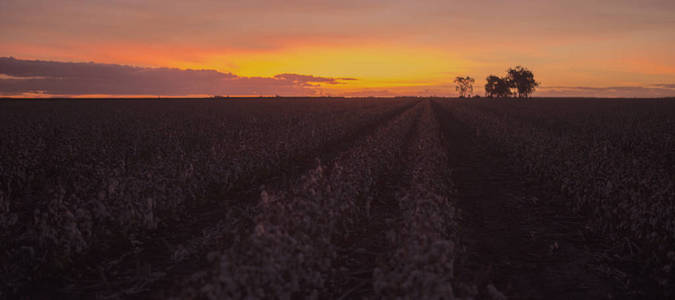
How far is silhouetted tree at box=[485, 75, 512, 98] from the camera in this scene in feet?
472

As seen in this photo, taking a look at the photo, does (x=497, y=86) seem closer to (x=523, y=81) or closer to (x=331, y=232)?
(x=523, y=81)

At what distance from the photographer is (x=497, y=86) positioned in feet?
486

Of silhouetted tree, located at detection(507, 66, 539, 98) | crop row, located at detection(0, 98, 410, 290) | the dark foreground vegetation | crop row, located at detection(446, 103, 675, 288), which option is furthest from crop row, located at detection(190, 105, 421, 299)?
silhouetted tree, located at detection(507, 66, 539, 98)

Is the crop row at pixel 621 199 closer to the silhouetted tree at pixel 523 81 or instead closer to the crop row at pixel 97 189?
the crop row at pixel 97 189

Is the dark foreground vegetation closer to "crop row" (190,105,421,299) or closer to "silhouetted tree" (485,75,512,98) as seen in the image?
"crop row" (190,105,421,299)

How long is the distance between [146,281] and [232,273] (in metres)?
2.44

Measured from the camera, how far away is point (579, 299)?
17.3 feet

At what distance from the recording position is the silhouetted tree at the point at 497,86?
144m

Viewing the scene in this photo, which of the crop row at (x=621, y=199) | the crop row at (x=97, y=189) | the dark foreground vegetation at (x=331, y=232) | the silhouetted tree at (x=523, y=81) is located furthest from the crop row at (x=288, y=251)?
the silhouetted tree at (x=523, y=81)

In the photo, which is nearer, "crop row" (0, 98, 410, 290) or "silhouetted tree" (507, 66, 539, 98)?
"crop row" (0, 98, 410, 290)

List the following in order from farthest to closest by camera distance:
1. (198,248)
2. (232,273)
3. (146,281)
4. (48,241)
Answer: (198,248) < (48,241) < (146,281) < (232,273)

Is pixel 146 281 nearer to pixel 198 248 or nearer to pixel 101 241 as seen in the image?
pixel 198 248

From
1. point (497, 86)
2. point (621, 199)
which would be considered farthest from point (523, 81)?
point (621, 199)

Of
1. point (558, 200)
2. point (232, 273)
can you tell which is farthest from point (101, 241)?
point (558, 200)
